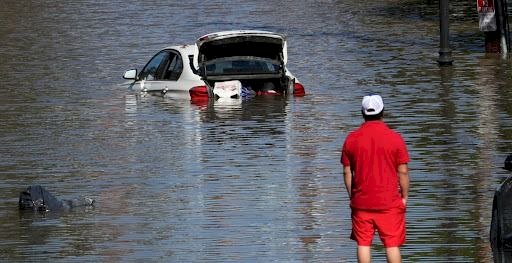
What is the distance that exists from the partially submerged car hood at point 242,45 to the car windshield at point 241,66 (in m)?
0.15

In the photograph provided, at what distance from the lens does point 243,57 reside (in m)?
28.3

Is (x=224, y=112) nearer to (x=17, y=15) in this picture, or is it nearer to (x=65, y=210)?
(x=65, y=210)

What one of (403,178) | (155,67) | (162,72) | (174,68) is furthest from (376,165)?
(155,67)

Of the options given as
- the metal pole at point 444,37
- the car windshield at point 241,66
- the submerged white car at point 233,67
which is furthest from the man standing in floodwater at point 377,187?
the metal pole at point 444,37

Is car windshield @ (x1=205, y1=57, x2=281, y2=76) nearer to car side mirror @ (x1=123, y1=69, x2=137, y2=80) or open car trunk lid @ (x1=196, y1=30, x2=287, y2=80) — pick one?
open car trunk lid @ (x1=196, y1=30, x2=287, y2=80)

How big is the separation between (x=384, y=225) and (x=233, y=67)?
17487 mm

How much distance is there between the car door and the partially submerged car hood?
0.80m

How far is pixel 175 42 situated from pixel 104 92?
11.6 m

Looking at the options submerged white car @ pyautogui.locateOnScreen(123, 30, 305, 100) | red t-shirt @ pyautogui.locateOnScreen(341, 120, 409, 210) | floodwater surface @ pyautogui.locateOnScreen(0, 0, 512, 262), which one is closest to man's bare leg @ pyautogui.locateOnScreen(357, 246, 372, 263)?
red t-shirt @ pyautogui.locateOnScreen(341, 120, 409, 210)

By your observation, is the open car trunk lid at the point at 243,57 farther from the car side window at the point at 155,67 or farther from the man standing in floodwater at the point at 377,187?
the man standing in floodwater at the point at 377,187

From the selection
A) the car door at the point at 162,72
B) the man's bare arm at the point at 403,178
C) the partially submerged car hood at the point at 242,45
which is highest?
the man's bare arm at the point at 403,178

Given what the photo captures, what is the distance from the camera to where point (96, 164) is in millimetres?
20531

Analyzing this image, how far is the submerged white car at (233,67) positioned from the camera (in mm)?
28125

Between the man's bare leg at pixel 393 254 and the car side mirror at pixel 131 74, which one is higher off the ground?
the man's bare leg at pixel 393 254
